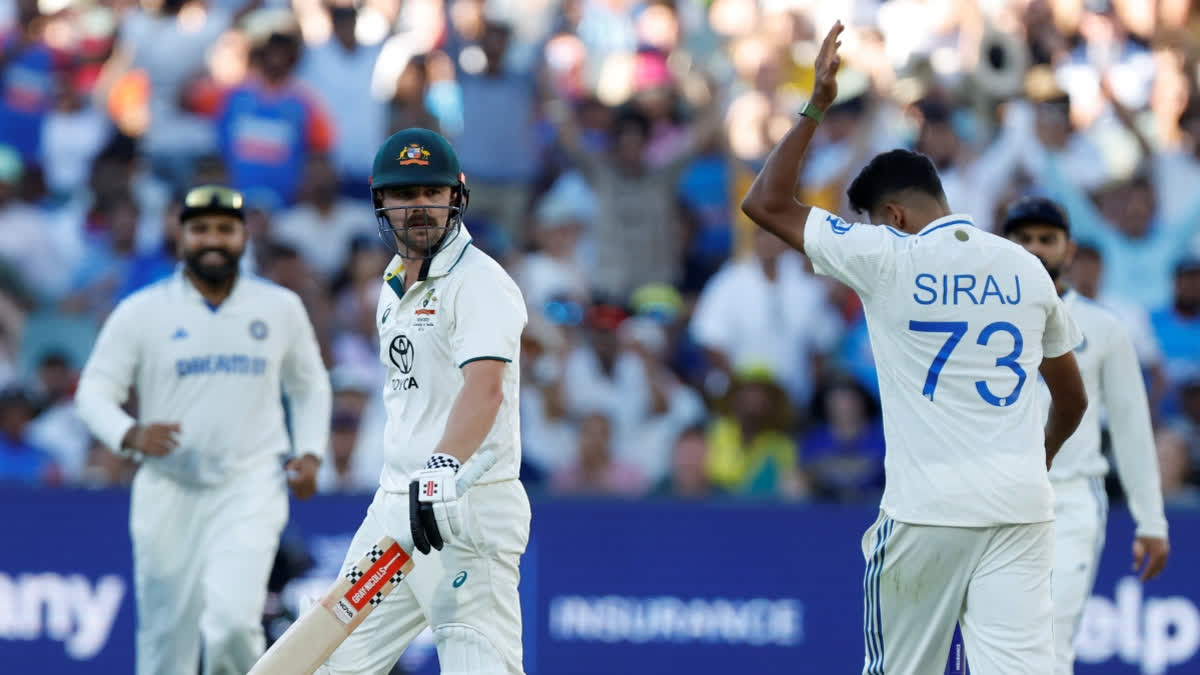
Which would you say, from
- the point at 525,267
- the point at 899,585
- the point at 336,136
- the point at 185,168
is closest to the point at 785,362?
the point at 525,267

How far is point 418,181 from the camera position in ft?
19.6

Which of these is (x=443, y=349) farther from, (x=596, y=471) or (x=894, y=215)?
(x=596, y=471)

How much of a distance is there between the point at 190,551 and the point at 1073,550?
12.9 ft

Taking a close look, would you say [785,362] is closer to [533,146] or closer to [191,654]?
[533,146]

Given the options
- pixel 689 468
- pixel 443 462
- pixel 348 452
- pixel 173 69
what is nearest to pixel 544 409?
pixel 689 468

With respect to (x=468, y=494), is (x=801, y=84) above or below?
above

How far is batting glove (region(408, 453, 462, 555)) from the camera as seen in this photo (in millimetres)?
5426

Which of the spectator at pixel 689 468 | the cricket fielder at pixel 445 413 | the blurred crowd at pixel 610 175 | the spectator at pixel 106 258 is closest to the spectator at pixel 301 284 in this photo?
the blurred crowd at pixel 610 175

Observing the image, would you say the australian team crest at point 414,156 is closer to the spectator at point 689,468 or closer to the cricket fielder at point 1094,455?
the cricket fielder at point 1094,455

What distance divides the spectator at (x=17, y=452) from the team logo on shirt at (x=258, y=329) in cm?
378

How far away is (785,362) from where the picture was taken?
12.2 metres

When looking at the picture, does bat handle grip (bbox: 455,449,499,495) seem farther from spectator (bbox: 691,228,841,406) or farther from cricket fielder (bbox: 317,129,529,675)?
spectator (bbox: 691,228,841,406)

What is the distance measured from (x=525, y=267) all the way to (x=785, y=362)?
205cm

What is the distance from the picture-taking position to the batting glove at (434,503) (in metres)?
5.43
